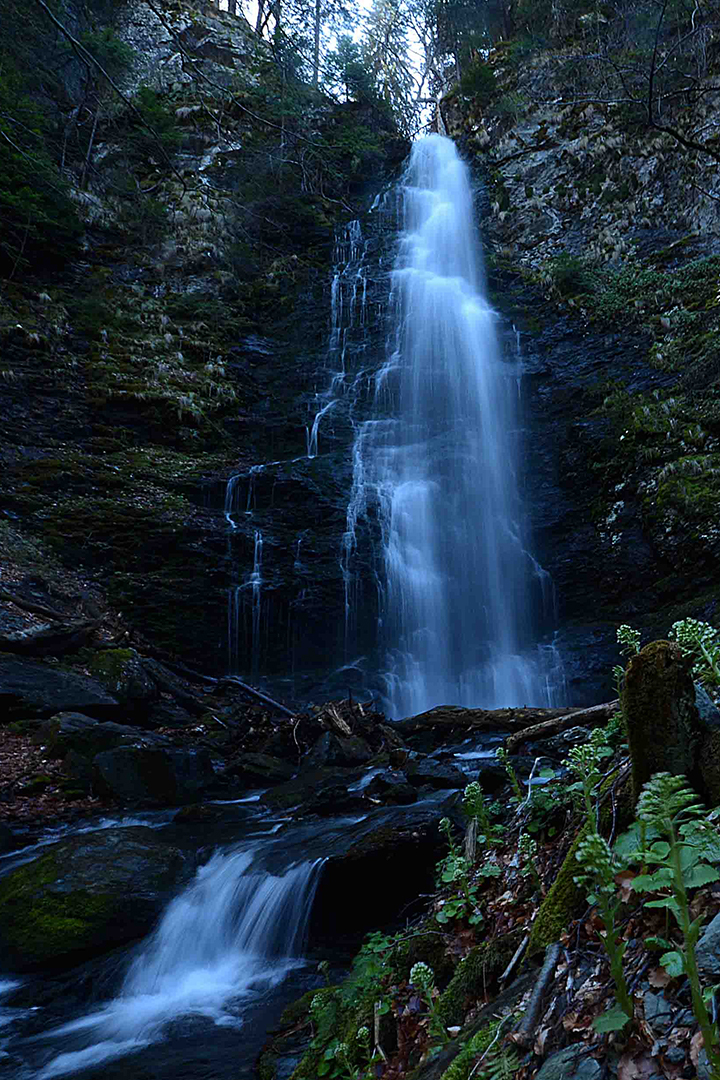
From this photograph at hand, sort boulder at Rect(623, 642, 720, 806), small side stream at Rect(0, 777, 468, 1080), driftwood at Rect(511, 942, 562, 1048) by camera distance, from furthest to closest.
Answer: small side stream at Rect(0, 777, 468, 1080)
boulder at Rect(623, 642, 720, 806)
driftwood at Rect(511, 942, 562, 1048)

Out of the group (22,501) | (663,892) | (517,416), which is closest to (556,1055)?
(663,892)

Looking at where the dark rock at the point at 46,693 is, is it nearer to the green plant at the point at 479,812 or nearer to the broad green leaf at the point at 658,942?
the green plant at the point at 479,812

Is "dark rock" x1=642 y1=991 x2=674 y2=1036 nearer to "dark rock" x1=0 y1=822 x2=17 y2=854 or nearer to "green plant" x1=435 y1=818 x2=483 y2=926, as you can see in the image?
"green plant" x1=435 y1=818 x2=483 y2=926

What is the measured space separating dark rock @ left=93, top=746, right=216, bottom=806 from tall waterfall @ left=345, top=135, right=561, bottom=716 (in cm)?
523

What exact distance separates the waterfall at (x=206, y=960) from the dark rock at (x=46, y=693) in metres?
4.46

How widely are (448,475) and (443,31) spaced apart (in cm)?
2341

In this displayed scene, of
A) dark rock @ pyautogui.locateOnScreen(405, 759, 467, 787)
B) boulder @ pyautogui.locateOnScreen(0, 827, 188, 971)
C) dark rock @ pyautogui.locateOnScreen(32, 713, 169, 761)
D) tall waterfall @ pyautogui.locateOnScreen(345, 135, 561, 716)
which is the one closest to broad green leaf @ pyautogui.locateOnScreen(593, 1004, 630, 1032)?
boulder @ pyautogui.locateOnScreen(0, 827, 188, 971)

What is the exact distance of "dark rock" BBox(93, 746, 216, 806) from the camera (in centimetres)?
791

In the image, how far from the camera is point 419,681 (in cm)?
1330

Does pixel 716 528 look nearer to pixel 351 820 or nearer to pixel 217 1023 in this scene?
pixel 351 820

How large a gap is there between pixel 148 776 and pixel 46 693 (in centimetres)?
259

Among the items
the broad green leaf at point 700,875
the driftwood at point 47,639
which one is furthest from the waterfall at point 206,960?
the driftwood at point 47,639

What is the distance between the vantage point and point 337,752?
29.6ft

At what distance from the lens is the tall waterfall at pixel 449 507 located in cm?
1345
